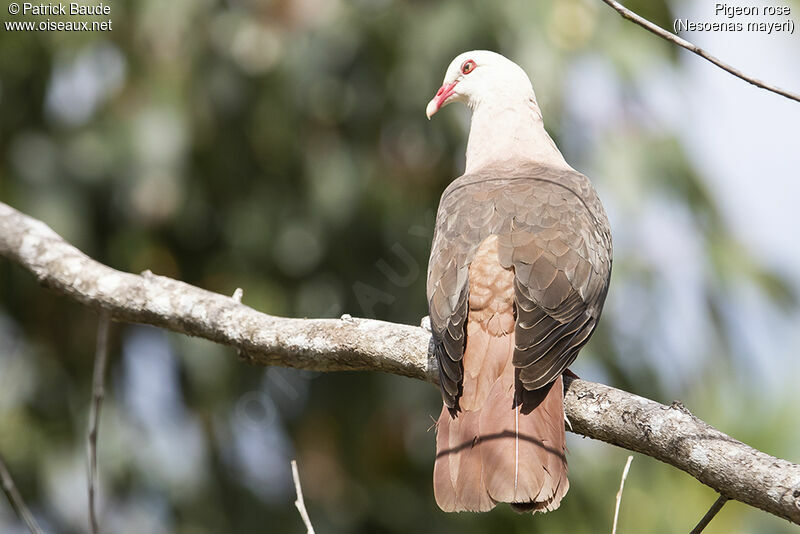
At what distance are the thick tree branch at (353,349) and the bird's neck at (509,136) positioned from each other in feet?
3.63

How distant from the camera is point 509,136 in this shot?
357 centimetres

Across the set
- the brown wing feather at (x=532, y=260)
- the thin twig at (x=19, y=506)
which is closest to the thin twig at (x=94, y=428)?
the thin twig at (x=19, y=506)

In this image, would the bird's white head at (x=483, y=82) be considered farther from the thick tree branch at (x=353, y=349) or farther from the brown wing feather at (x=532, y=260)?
the thick tree branch at (x=353, y=349)

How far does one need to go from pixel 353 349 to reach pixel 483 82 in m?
1.59

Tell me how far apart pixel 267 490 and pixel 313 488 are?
26 cm

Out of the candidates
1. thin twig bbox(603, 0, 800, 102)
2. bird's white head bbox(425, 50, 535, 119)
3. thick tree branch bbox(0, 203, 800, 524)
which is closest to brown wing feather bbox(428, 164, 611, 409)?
thick tree branch bbox(0, 203, 800, 524)

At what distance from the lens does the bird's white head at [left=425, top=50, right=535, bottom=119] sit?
3699 mm

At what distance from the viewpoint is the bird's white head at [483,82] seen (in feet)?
12.1

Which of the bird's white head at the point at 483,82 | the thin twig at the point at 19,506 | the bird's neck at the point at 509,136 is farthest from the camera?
the bird's white head at the point at 483,82

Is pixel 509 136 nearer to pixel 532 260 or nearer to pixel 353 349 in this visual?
pixel 532 260

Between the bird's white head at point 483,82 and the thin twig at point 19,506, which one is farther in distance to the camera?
the bird's white head at point 483,82

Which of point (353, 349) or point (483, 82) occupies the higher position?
point (483, 82)

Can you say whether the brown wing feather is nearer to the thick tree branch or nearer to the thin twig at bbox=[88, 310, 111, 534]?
the thick tree branch

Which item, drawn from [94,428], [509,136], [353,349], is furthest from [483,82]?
[94,428]
